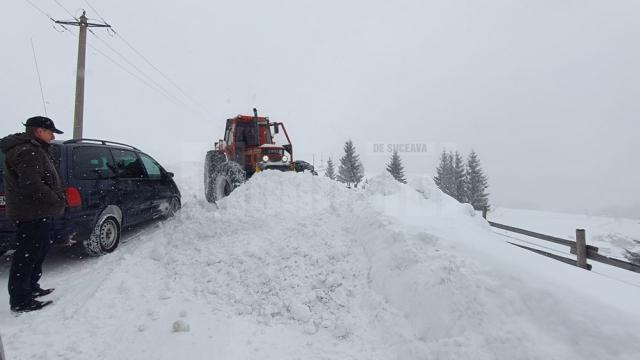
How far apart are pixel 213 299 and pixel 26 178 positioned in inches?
94.8

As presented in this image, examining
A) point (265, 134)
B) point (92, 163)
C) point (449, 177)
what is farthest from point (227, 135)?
point (449, 177)

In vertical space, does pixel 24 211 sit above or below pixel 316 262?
above

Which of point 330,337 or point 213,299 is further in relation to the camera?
point 213,299

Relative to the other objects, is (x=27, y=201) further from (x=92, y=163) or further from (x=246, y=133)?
(x=246, y=133)

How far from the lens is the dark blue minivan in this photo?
14.9 ft

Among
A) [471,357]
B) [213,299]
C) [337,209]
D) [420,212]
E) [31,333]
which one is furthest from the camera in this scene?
[337,209]

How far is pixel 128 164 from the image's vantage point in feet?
20.2

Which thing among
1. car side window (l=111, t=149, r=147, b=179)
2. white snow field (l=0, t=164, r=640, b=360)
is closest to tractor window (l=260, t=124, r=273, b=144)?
car side window (l=111, t=149, r=147, b=179)

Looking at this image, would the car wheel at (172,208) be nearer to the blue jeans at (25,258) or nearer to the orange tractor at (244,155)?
the orange tractor at (244,155)

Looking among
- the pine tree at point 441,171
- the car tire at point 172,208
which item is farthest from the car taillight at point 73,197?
the pine tree at point 441,171

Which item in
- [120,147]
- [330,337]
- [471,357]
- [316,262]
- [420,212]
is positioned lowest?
[330,337]

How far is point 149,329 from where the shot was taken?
3158mm

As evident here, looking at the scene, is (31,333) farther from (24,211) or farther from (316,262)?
(316,262)

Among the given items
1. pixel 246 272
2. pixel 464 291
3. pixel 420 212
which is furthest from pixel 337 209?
pixel 464 291
